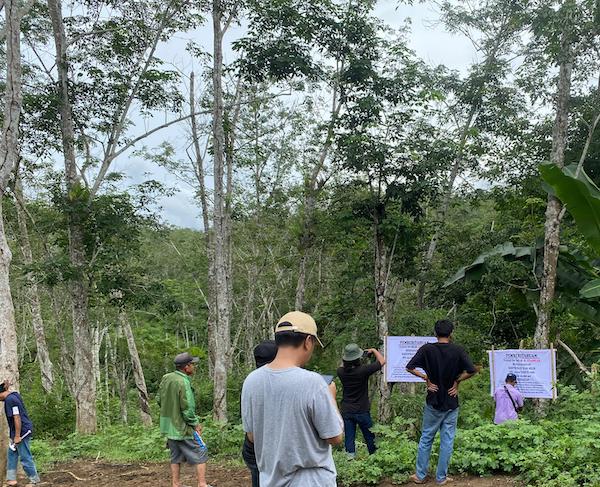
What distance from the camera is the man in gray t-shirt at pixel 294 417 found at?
2.26m

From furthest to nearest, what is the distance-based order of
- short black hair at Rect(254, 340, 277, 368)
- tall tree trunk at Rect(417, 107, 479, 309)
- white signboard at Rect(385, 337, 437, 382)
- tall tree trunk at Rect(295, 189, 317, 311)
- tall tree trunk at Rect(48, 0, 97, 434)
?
1. tall tree trunk at Rect(295, 189, 317, 311)
2. tall tree trunk at Rect(417, 107, 479, 309)
3. tall tree trunk at Rect(48, 0, 97, 434)
4. white signboard at Rect(385, 337, 437, 382)
5. short black hair at Rect(254, 340, 277, 368)

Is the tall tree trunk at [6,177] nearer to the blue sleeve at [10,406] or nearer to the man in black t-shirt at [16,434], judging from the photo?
the man in black t-shirt at [16,434]

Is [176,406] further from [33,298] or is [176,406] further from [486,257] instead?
[33,298]

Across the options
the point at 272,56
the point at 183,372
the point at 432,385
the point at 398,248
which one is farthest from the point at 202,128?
the point at 432,385

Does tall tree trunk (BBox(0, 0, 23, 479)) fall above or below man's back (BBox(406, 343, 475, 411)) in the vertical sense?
above

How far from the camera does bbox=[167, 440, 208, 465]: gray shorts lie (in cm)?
587

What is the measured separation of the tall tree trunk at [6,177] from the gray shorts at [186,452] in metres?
2.40

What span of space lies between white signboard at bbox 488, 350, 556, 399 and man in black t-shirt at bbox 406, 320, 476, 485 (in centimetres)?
250

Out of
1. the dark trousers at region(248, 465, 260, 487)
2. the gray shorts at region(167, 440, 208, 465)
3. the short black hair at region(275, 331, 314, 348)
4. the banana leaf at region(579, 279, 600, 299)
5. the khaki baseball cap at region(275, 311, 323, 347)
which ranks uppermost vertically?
the banana leaf at region(579, 279, 600, 299)

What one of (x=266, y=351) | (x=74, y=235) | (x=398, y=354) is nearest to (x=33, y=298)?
(x=74, y=235)

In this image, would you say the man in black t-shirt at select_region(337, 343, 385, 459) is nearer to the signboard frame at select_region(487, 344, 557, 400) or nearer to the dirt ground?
the dirt ground

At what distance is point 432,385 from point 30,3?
302 inches

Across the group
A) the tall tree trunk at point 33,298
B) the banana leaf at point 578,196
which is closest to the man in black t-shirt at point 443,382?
the banana leaf at point 578,196

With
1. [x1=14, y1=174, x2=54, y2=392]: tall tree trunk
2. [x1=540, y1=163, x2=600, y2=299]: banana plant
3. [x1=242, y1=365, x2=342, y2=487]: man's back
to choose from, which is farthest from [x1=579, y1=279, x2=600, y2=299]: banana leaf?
[x1=14, y1=174, x2=54, y2=392]: tall tree trunk
